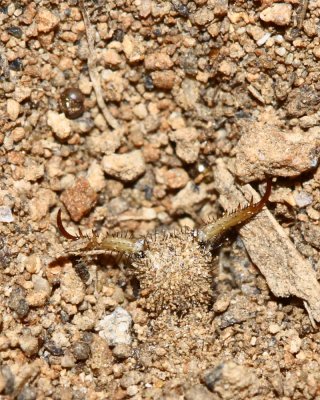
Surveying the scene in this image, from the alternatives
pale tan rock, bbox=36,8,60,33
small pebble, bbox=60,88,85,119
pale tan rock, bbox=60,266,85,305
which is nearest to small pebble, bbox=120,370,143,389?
pale tan rock, bbox=60,266,85,305

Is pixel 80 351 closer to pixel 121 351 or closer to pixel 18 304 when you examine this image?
pixel 121 351

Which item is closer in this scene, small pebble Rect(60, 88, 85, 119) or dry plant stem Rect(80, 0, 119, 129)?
dry plant stem Rect(80, 0, 119, 129)

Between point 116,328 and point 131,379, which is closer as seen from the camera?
point 131,379

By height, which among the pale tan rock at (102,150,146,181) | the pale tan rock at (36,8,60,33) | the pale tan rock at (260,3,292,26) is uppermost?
the pale tan rock at (260,3,292,26)

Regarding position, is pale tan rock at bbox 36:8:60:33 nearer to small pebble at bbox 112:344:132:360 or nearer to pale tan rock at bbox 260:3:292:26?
pale tan rock at bbox 260:3:292:26

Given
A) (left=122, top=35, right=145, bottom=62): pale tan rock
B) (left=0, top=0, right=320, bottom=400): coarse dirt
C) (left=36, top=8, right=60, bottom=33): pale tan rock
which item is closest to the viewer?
(left=0, top=0, right=320, bottom=400): coarse dirt

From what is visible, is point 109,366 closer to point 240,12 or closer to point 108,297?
point 108,297

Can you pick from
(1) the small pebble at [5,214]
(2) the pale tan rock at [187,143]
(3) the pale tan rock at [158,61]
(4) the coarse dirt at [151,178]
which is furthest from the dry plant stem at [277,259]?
(1) the small pebble at [5,214]

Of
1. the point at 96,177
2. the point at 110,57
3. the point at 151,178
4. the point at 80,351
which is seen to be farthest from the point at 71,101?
the point at 80,351
